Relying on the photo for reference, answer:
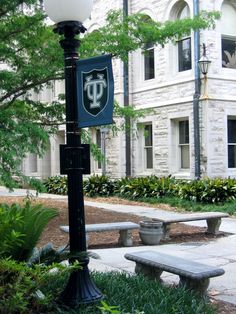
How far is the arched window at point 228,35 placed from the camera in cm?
1669

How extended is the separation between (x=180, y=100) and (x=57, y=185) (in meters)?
6.73

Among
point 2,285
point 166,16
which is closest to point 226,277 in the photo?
point 2,285

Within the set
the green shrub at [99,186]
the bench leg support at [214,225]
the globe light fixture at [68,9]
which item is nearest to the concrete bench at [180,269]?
the globe light fixture at [68,9]

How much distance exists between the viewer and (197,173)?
1587 cm

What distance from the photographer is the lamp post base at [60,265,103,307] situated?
170 inches

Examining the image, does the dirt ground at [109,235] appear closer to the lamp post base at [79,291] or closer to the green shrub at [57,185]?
the lamp post base at [79,291]

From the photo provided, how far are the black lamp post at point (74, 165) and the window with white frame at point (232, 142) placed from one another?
41.6 ft

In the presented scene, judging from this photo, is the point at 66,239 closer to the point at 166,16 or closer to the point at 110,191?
the point at 110,191

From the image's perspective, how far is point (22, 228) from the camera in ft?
14.6

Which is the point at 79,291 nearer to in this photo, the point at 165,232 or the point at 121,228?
the point at 121,228

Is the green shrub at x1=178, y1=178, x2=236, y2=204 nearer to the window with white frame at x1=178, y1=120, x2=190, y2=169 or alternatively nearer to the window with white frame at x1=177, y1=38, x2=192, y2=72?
the window with white frame at x1=178, y1=120, x2=190, y2=169

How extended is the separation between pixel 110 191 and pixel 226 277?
1181 cm

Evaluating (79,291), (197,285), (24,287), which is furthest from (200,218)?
(24,287)

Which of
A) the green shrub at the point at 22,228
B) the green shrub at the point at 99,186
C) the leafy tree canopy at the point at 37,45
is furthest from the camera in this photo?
the green shrub at the point at 99,186
